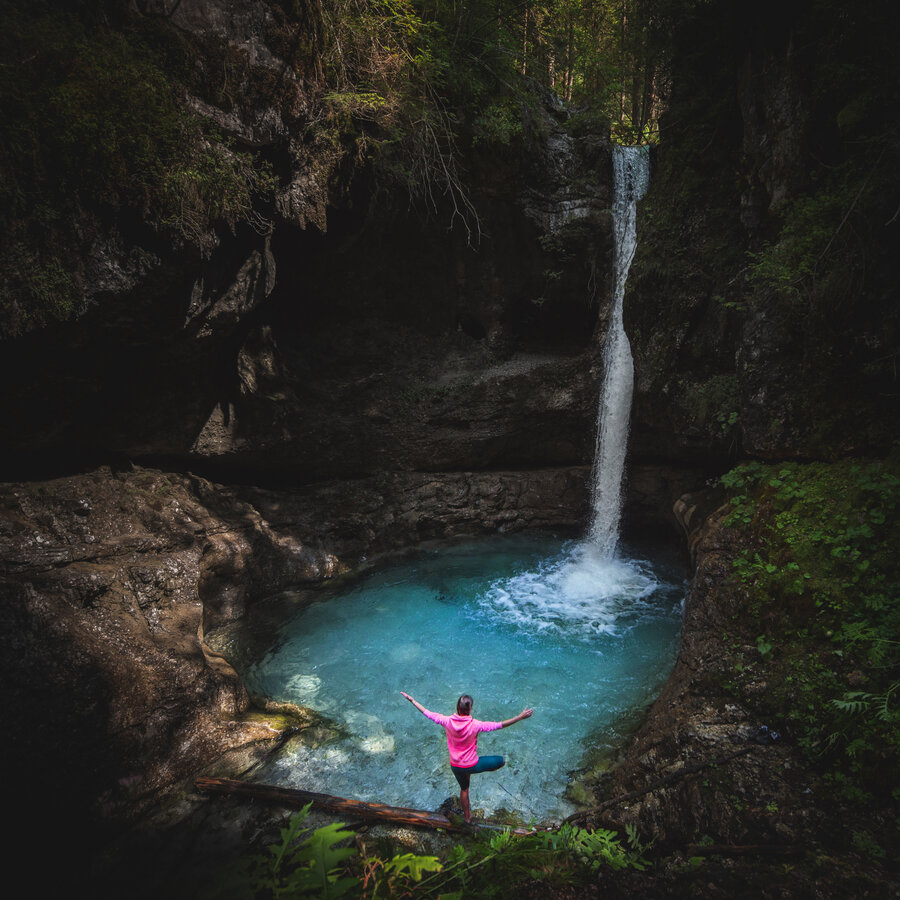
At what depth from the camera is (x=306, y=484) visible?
10250 mm

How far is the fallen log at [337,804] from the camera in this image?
3701mm

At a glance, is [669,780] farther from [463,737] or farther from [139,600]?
[139,600]

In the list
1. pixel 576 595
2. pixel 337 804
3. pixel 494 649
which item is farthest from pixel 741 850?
pixel 576 595

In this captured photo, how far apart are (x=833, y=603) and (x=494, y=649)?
4.34 metres

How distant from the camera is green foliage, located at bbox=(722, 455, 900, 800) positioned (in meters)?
3.24

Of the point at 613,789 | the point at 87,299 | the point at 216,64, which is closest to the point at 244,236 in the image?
the point at 216,64

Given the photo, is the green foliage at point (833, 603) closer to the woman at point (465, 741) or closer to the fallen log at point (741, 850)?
the fallen log at point (741, 850)

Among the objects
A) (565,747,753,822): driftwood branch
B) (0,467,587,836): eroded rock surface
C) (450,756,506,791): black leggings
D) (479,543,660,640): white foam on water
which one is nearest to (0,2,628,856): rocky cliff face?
(0,467,587,836): eroded rock surface

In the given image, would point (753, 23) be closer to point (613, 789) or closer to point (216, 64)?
point (216, 64)

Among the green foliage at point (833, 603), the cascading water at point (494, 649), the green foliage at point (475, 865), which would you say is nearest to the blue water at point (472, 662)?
the cascading water at point (494, 649)

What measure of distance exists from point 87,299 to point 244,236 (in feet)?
8.14

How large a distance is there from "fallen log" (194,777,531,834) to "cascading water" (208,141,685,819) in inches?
16.1

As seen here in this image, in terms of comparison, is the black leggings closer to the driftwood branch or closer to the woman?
the woman

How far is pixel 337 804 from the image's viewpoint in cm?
391
